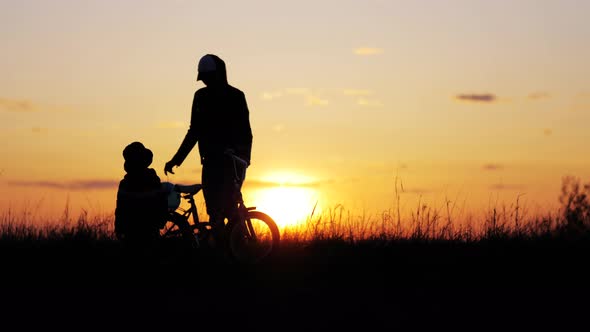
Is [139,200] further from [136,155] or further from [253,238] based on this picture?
[253,238]

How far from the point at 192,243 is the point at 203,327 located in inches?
124

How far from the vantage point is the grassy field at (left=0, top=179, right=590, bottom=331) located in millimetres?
7855

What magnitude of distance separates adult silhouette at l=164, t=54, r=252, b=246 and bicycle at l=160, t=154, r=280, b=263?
0.12m

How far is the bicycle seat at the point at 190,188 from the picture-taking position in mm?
10412

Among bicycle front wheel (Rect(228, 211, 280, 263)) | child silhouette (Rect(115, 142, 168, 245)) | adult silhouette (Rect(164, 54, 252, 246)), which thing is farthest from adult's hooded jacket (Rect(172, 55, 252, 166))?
bicycle front wheel (Rect(228, 211, 280, 263))

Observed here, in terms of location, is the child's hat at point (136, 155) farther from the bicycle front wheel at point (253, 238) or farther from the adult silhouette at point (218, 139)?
the bicycle front wheel at point (253, 238)

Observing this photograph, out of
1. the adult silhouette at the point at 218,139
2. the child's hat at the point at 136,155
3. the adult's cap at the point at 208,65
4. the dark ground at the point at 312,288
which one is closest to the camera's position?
the dark ground at the point at 312,288

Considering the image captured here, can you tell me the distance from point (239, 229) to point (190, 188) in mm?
786

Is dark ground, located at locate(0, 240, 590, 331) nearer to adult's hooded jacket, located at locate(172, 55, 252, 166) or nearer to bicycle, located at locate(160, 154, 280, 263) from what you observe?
bicycle, located at locate(160, 154, 280, 263)

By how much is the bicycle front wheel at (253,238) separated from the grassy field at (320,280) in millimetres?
167

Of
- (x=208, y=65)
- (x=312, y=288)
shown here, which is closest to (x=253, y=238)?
(x=312, y=288)

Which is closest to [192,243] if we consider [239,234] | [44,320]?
[239,234]

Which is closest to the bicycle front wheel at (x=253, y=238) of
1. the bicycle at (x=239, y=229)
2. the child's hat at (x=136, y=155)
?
the bicycle at (x=239, y=229)

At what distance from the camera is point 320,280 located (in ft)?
32.7
